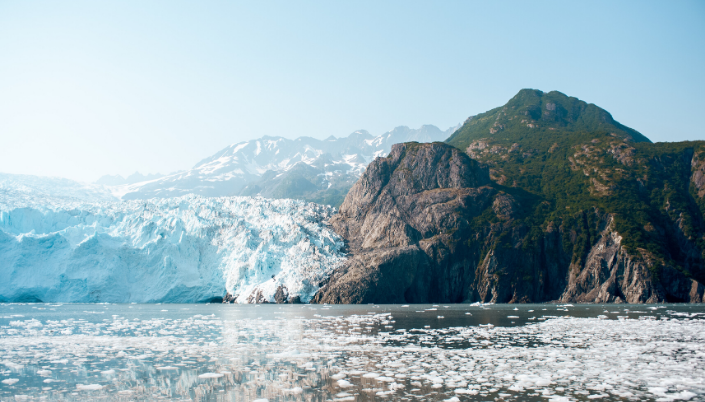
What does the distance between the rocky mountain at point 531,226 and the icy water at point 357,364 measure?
65.6 metres

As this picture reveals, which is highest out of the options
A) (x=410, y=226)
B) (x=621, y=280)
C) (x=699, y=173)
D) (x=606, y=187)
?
(x=699, y=173)

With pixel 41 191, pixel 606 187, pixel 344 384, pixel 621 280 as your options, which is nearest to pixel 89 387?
pixel 344 384

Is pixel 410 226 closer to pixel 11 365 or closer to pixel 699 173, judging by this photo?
pixel 699 173

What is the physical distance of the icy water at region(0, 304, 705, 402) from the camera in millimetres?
16391

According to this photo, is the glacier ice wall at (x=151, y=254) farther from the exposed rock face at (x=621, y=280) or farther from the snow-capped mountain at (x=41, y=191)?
the exposed rock face at (x=621, y=280)

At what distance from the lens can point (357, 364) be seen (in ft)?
71.3

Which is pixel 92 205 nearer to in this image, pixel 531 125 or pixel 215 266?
pixel 215 266

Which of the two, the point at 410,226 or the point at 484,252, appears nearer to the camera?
the point at 484,252

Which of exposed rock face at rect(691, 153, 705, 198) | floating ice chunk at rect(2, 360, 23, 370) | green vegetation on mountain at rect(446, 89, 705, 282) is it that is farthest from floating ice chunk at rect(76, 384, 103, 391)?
exposed rock face at rect(691, 153, 705, 198)

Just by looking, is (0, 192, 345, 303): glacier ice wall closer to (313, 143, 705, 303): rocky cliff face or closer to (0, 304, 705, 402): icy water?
(313, 143, 705, 303): rocky cliff face

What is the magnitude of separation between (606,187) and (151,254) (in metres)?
114

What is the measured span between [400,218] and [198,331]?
8588 cm

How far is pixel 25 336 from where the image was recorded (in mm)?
33312

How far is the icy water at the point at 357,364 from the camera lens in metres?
16.4
